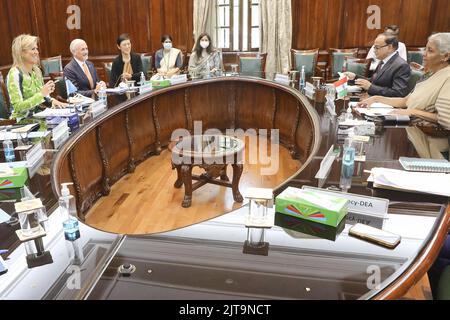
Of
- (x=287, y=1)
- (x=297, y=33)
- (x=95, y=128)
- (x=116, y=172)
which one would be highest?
(x=287, y=1)

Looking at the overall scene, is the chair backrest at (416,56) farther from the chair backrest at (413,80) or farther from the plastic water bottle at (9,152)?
the plastic water bottle at (9,152)

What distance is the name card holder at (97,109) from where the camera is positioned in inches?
121

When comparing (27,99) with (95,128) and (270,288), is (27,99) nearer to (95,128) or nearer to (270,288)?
(95,128)

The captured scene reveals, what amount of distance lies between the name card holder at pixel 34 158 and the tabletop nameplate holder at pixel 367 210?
142 centimetres

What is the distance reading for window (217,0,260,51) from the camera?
21.7 ft

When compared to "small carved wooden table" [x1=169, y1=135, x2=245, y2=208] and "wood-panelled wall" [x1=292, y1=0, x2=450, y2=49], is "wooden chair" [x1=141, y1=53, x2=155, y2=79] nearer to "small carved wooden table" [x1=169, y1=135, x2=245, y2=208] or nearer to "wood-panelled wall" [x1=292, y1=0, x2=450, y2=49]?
"wood-panelled wall" [x1=292, y1=0, x2=450, y2=49]

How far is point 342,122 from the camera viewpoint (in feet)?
8.55

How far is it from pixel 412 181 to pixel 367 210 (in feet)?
1.03

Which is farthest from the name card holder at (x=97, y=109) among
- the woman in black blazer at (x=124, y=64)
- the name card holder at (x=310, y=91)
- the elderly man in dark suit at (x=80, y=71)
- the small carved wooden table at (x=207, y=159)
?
the name card holder at (x=310, y=91)

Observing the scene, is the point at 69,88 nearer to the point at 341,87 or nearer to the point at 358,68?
the point at 341,87

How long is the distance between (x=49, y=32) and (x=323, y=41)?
4.60 metres

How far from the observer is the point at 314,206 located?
134 centimetres

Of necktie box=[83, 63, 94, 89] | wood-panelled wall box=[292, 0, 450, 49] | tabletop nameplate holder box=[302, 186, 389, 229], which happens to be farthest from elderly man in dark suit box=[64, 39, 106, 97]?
wood-panelled wall box=[292, 0, 450, 49]
